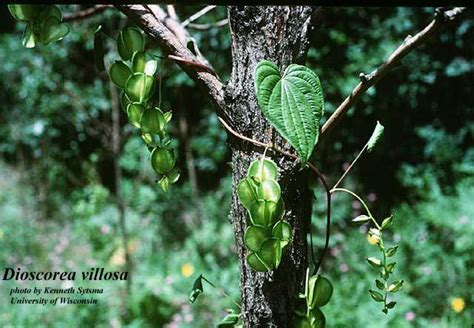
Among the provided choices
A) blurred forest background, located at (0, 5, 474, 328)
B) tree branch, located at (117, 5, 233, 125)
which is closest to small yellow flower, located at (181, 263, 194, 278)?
blurred forest background, located at (0, 5, 474, 328)

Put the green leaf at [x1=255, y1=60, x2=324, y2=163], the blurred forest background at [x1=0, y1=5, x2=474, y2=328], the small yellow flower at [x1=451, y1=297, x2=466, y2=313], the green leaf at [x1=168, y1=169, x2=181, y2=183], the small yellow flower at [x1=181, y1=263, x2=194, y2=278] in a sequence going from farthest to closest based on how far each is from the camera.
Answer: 1. the small yellow flower at [x1=181, y1=263, x2=194, y2=278]
2. the blurred forest background at [x1=0, y1=5, x2=474, y2=328]
3. the small yellow flower at [x1=451, y1=297, x2=466, y2=313]
4. the green leaf at [x1=168, y1=169, x2=181, y2=183]
5. the green leaf at [x1=255, y1=60, x2=324, y2=163]

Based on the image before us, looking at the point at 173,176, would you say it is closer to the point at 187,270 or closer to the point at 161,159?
the point at 161,159

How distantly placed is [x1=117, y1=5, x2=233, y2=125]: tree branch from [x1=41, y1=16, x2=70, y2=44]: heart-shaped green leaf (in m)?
0.07

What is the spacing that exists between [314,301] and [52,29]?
387 mm

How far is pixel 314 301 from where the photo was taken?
641 mm

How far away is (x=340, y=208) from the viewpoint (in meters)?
2.67

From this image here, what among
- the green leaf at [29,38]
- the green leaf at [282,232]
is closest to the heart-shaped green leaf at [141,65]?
the green leaf at [29,38]

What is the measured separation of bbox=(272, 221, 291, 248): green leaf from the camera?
589 mm

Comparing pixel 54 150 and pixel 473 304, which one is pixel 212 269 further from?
pixel 54 150

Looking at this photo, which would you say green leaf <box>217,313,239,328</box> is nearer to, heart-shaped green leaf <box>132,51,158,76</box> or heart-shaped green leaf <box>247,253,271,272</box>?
heart-shaped green leaf <box>247,253,271,272</box>

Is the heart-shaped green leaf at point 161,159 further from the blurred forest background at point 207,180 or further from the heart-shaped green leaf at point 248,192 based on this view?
the blurred forest background at point 207,180

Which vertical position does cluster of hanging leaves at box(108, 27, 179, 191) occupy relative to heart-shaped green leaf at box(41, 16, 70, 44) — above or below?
below

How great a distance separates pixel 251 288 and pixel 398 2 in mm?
546

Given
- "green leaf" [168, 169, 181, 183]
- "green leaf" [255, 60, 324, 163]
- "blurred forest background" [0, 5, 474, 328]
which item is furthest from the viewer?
"blurred forest background" [0, 5, 474, 328]
